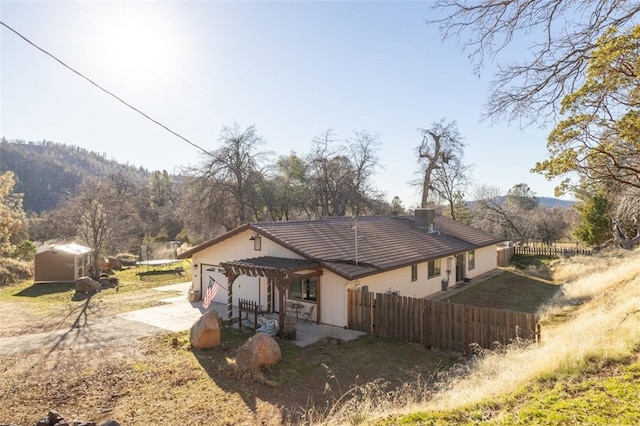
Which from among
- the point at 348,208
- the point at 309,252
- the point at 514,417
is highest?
the point at 348,208

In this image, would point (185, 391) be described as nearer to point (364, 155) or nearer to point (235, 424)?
point (235, 424)

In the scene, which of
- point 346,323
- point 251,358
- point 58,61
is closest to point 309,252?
point 346,323

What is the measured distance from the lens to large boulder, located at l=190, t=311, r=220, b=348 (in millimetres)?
11438

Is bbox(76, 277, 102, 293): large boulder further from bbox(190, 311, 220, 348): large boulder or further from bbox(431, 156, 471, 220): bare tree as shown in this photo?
bbox(431, 156, 471, 220): bare tree

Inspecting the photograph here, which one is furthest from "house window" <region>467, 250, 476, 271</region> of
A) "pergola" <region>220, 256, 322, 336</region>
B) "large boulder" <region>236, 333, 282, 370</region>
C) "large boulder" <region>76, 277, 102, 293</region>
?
"large boulder" <region>76, 277, 102, 293</region>

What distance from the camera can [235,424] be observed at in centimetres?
729

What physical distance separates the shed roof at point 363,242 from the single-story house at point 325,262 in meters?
0.04

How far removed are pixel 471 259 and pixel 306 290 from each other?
14028 millimetres

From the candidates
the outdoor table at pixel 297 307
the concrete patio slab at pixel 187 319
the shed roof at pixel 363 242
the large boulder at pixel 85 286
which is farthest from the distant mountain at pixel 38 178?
the outdoor table at pixel 297 307

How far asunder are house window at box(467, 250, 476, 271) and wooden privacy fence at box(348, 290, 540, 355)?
1342cm

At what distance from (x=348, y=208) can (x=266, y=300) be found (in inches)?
941

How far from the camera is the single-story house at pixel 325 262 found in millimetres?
13961

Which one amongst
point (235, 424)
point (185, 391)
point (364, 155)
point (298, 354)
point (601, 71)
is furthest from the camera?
point (364, 155)

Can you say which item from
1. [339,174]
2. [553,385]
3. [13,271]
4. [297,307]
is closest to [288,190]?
[339,174]
